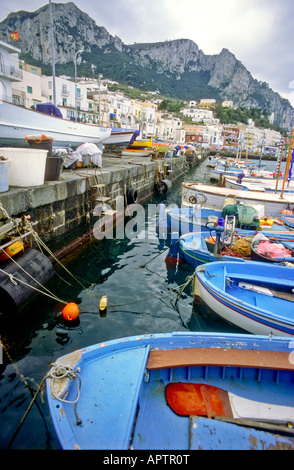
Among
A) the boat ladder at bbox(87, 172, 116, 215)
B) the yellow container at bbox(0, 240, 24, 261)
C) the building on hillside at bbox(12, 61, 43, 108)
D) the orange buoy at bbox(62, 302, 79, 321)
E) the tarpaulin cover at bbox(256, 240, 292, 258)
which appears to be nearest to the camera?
the yellow container at bbox(0, 240, 24, 261)

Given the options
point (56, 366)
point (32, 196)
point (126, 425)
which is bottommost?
point (126, 425)

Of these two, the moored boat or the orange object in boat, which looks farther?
the moored boat

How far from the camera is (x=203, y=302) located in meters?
6.29

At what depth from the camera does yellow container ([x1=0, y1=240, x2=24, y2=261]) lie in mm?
5539

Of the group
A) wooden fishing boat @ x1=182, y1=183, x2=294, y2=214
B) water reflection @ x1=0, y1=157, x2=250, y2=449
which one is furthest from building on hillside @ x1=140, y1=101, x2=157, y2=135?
water reflection @ x1=0, y1=157, x2=250, y2=449

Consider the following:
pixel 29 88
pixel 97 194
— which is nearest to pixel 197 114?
pixel 29 88

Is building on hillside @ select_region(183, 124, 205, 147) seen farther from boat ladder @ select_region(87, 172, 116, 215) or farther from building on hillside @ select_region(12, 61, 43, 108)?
boat ladder @ select_region(87, 172, 116, 215)

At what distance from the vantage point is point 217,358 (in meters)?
3.54

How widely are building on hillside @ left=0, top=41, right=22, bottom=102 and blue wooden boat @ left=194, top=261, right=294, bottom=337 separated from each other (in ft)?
74.1

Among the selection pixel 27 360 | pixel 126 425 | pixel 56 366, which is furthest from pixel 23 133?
pixel 126 425

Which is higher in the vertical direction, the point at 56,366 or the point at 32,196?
the point at 32,196

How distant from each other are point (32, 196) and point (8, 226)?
1.68 m

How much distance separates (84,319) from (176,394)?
10.3ft

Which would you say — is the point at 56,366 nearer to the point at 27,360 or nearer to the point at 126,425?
the point at 126,425
